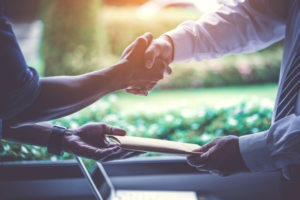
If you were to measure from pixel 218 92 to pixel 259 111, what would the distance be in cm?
224

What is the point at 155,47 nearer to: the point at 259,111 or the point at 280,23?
the point at 280,23

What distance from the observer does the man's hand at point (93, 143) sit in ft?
3.23

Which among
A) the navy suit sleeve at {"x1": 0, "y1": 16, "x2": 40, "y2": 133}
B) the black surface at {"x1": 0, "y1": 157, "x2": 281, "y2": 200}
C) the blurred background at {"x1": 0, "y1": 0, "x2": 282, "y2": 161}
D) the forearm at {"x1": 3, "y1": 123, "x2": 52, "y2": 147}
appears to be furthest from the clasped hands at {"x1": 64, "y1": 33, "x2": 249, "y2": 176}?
the blurred background at {"x1": 0, "y1": 0, "x2": 282, "y2": 161}

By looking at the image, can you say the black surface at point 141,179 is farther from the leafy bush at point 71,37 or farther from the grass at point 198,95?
the leafy bush at point 71,37

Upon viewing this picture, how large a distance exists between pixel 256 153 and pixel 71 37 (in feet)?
12.3

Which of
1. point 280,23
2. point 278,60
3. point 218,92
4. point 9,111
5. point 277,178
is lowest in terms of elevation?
point 218,92

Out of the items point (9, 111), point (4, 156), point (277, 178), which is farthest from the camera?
point (4, 156)

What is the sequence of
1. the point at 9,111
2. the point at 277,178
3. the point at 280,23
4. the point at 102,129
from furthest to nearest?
the point at 277,178 → the point at 280,23 → the point at 102,129 → the point at 9,111

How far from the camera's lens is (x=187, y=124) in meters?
2.05

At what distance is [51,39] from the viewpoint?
411 cm

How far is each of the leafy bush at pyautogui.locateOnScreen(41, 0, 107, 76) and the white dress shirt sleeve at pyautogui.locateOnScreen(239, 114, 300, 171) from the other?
365 centimetres

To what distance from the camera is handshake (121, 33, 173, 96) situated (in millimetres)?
1268

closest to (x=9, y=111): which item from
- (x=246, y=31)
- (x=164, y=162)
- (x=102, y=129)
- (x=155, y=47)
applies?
(x=102, y=129)

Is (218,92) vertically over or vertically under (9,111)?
under
